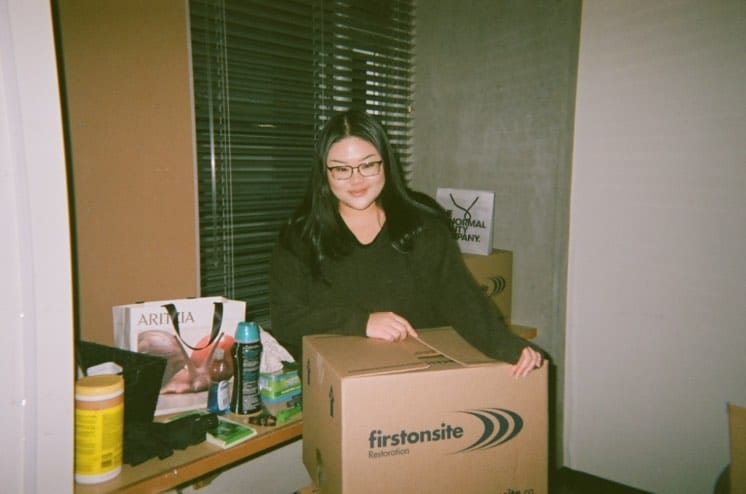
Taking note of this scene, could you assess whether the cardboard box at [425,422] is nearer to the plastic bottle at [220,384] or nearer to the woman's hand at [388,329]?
the woman's hand at [388,329]

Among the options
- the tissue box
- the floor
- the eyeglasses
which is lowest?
the floor

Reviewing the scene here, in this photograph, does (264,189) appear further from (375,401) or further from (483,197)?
(375,401)

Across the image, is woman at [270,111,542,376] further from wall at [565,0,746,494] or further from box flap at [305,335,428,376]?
wall at [565,0,746,494]

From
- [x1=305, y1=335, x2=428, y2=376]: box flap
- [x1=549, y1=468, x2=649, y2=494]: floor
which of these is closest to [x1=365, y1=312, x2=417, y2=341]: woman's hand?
[x1=305, y1=335, x2=428, y2=376]: box flap

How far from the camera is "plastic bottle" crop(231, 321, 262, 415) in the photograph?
46.7 inches

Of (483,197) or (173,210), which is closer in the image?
(173,210)

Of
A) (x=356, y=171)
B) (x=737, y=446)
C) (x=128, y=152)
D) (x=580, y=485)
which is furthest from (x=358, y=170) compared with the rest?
(x=580, y=485)

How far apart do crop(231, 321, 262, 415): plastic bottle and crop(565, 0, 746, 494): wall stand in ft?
4.43

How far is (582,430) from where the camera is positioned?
6.43 feet

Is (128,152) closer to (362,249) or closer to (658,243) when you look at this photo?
(362,249)

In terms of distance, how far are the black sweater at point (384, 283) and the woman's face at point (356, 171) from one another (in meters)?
0.13

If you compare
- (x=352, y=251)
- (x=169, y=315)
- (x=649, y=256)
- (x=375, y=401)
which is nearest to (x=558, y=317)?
(x=649, y=256)

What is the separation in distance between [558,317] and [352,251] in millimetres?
1072

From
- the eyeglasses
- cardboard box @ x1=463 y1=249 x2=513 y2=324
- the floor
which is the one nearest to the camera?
the eyeglasses
